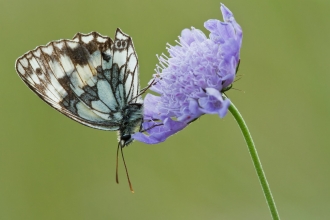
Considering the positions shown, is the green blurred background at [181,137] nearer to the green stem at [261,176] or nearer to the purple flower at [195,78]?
the purple flower at [195,78]

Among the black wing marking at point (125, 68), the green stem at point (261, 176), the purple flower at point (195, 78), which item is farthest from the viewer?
the black wing marking at point (125, 68)

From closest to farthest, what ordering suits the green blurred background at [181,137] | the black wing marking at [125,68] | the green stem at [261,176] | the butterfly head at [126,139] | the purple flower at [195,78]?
the green stem at [261,176] → the purple flower at [195,78] → the butterfly head at [126,139] → the black wing marking at [125,68] → the green blurred background at [181,137]

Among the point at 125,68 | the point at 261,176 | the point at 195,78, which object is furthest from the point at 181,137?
the point at 261,176

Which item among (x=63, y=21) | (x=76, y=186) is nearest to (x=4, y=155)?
(x=76, y=186)

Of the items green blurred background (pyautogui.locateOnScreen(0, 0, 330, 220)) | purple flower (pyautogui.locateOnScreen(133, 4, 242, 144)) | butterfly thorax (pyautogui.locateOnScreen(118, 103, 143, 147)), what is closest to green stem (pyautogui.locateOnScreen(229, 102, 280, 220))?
purple flower (pyautogui.locateOnScreen(133, 4, 242, 144))

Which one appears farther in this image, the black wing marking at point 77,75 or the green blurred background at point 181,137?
the green blurred background at point 181,137

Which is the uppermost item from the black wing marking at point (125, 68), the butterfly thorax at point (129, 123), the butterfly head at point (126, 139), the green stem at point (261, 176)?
the black wing marking at point (125, 68)

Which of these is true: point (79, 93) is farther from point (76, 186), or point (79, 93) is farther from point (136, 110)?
point (76, 186)

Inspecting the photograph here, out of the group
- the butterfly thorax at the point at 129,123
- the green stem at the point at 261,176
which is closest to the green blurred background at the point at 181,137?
the butterfly thorax at the point at 129,123
